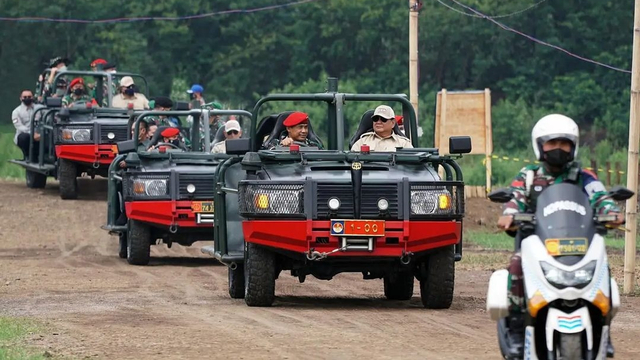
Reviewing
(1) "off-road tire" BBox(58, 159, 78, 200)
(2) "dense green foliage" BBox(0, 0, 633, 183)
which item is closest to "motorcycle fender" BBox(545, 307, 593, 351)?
(1) "off-road tire" BBox(58, 159, 78, 200)

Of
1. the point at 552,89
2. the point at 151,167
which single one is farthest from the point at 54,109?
the point at 552,89

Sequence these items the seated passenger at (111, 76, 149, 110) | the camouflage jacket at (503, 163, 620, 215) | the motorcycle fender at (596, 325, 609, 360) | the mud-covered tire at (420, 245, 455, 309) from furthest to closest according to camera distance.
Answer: the seated passenger at (111, 76, 149, 110), the mud-covered tire at (420, 245, 455, 309), the camouflage jacket at (503, 163, 620, 215), the motorcycle fender at (596, 325, 609, 360)

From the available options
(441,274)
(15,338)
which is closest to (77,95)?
(441,274)

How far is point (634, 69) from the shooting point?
15.7 m

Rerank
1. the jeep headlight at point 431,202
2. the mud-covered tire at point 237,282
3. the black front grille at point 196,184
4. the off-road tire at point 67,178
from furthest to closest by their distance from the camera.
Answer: the off-road tire at point 67,178 → the black front grille at point 196,184 → the mud-covered tire at point 237,282 → the jeep headlight at point 431,202

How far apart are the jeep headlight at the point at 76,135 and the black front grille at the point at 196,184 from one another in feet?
27.6

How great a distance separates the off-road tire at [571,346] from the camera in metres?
8.15

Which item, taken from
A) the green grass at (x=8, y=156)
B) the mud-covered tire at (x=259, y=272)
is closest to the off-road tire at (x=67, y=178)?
the green grass at (x=8, y=156)

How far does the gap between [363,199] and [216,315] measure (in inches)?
57.1

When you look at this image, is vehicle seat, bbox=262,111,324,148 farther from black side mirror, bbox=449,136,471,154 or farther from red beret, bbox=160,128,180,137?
red beret, bbox=160,128,180,137

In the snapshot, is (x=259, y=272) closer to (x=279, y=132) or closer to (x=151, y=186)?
(x=279, y=132)

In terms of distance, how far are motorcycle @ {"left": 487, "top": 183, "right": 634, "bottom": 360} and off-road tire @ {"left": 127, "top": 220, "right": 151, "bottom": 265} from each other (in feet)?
34.4

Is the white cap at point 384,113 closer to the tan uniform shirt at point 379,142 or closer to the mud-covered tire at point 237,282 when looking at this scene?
the tan uniform shirt at point 379,142

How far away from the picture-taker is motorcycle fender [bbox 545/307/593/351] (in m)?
8.16
